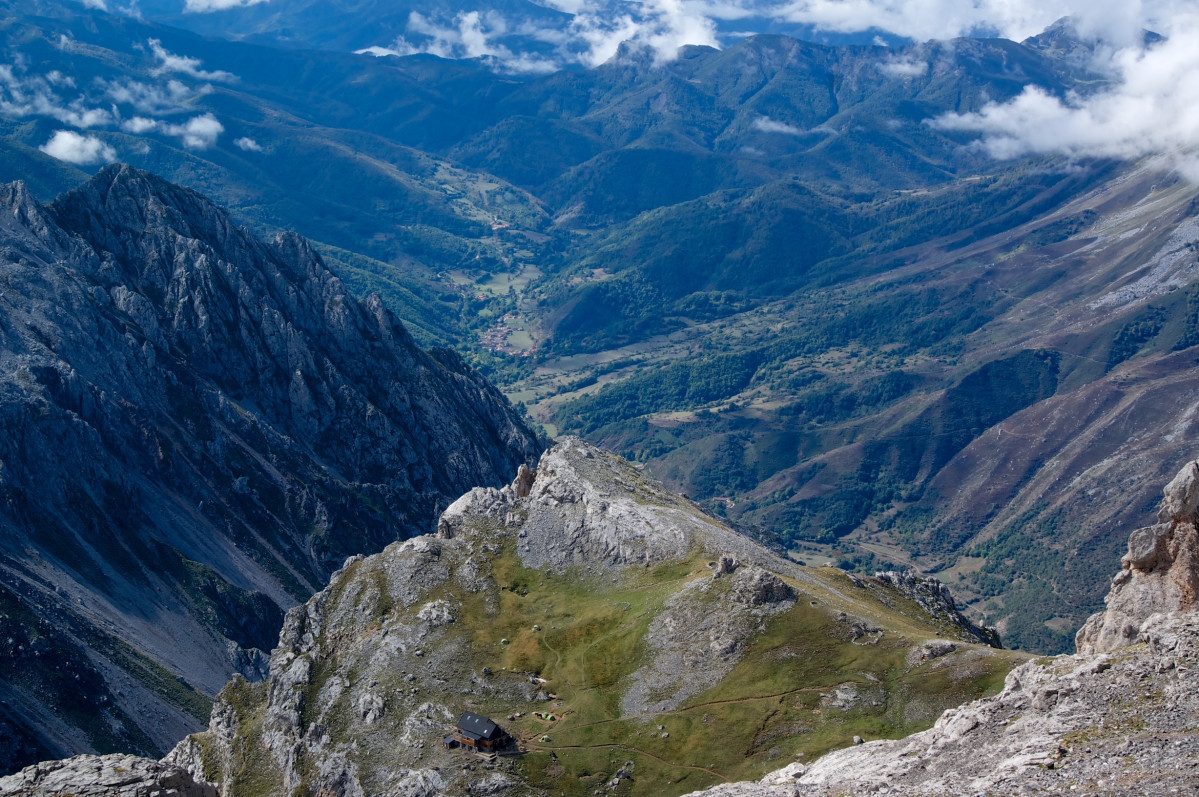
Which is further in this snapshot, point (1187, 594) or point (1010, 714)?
point (1187, 594)

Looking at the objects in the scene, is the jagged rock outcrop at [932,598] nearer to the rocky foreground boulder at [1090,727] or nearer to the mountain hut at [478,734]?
the rocky foreground boulder at [1090,727]

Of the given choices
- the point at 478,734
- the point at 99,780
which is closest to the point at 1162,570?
the point at 478,734

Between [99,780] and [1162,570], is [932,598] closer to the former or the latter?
[1162,570]

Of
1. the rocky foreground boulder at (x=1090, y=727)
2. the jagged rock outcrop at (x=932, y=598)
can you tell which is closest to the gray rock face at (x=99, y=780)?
the rocky foreground boulder at (x=1090, y=727)

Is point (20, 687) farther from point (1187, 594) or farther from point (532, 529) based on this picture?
point (1187, 594)

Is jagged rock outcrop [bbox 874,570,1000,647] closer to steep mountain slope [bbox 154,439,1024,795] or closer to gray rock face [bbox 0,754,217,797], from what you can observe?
steep mountain slope [bbox 154,439,1024,795]

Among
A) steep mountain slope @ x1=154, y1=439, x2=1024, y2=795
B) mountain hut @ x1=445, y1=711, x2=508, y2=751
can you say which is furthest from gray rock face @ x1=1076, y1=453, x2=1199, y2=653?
mountain hut @ x1=445, y1=711, x2=508, y2=751

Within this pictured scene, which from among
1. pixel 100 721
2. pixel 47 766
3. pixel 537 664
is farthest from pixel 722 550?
pixel 100 721
